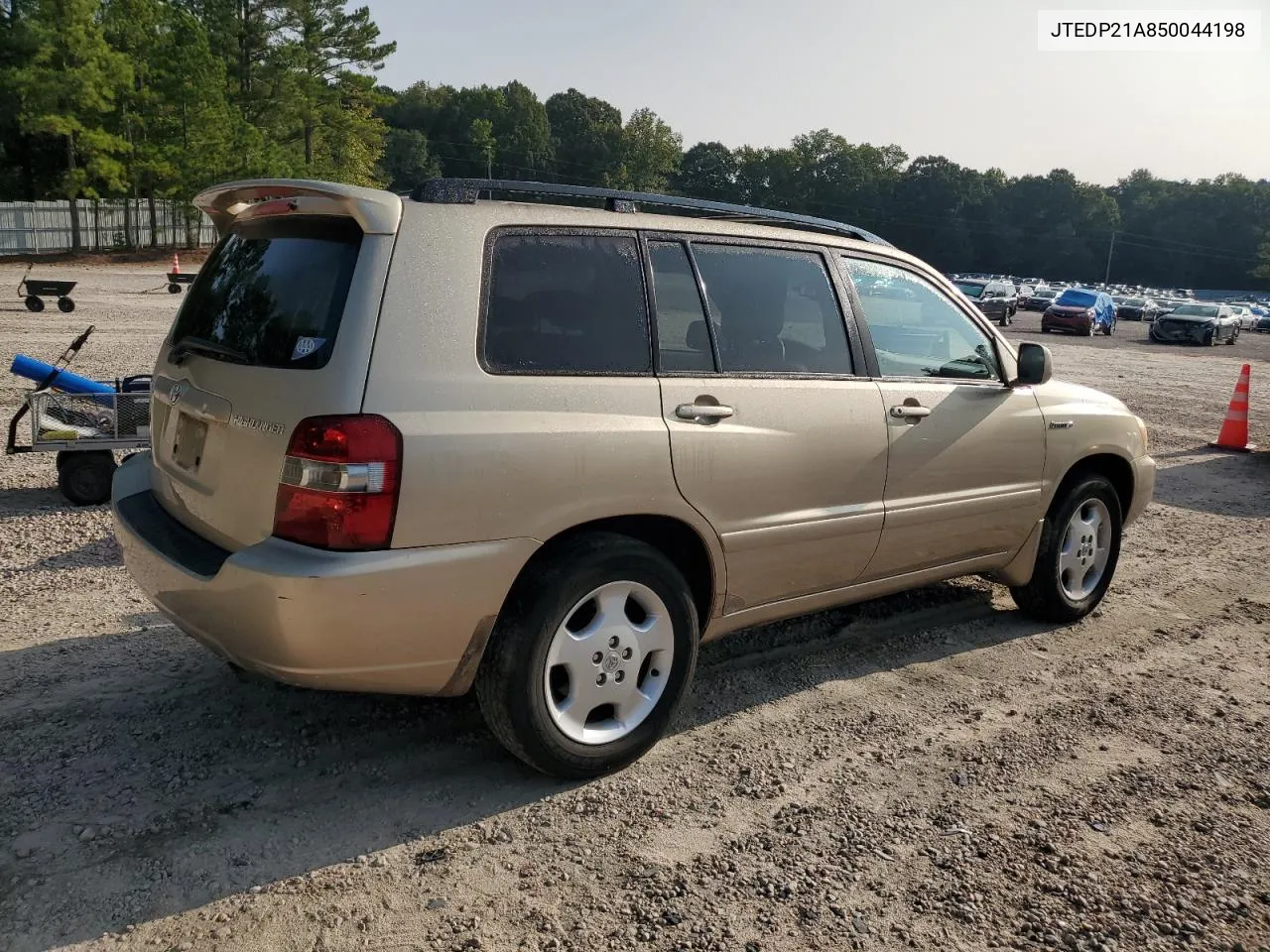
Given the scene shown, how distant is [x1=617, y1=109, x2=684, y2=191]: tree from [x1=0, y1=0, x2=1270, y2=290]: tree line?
245 mm

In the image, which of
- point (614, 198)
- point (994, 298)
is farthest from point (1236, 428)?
point (994, 298)

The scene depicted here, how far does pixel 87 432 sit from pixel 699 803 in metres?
5.30

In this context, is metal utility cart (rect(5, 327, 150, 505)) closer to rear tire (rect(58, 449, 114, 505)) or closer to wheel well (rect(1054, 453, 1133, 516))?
rear tire (rect(58, 449, 114, 505))

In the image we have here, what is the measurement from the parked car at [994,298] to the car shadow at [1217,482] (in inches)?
1067

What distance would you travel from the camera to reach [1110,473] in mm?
5523

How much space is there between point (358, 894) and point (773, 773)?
1.48 meters

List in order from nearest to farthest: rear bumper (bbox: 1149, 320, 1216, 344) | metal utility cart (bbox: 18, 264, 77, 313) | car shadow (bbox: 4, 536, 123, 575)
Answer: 1. car shadow (bbox: 4, 536, 123, 575)
2. metal utility cart (bbox: 18, 264, 77, 313)
3. rear bumper (bbox: 1149, 320, 1216, 344)

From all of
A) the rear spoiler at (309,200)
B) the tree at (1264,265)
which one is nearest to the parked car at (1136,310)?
the rear spoiler at (309,200)

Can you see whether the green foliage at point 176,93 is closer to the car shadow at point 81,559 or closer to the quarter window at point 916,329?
the car shadow at point 81,559

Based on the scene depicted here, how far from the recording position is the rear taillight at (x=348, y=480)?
291 cm

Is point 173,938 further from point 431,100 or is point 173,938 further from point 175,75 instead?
point 431,100

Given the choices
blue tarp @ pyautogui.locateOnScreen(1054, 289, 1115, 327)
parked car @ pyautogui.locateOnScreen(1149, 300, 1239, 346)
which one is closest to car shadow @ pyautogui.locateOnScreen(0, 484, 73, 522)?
blue tarp @ pyautogui.locateOnScreen(1054, 289, 1115, 327)

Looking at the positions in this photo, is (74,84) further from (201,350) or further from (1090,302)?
(201,350)

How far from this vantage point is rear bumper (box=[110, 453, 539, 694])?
9.52 ft
